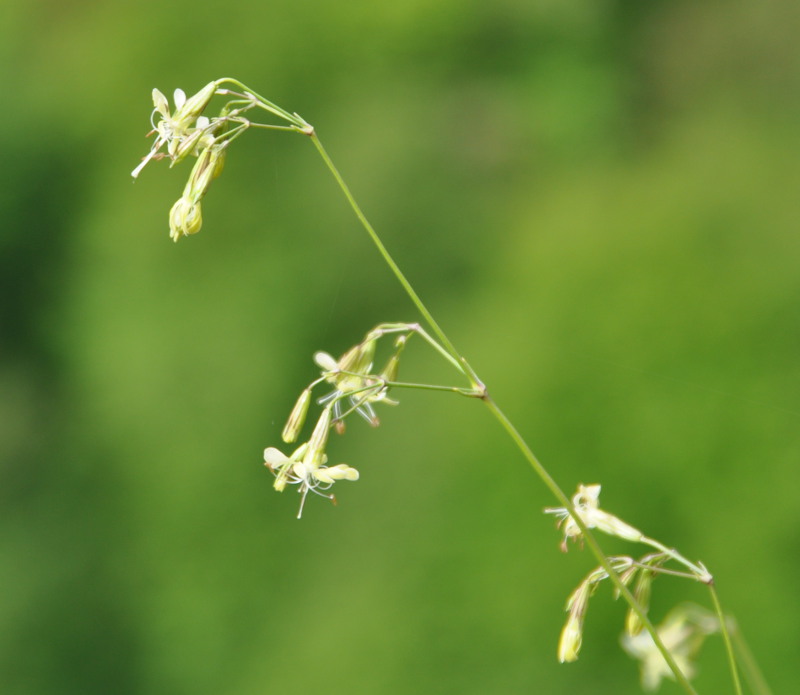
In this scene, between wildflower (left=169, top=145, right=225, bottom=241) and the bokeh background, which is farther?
the bokeh background

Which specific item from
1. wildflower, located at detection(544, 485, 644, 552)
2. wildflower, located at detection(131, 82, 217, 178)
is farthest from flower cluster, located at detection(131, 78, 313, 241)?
wildflower, located at detection(544, 485, 644, 552)

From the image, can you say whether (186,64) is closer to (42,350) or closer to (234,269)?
(234,269)

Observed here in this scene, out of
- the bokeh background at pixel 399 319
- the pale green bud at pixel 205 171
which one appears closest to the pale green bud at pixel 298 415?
the pale green bud at pixel 205 171

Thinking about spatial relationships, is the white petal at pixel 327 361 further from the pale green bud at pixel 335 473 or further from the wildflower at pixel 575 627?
the wildflower at pixel 575 627

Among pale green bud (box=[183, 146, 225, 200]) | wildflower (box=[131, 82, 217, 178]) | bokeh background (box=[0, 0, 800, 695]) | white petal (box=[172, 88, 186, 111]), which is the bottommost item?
bokeh background (box=[0, 0, 800, 695])

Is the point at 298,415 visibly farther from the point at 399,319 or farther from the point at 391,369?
the point at 399,319

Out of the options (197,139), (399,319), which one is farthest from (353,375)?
(399,319)

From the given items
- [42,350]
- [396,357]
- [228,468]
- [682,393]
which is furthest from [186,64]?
[396,357]

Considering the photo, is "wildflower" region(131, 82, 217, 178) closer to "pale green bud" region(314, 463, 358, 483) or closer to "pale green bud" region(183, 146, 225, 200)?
"pale green bud" region(183, 146, 225, 200)
